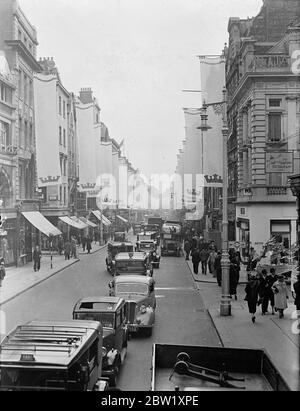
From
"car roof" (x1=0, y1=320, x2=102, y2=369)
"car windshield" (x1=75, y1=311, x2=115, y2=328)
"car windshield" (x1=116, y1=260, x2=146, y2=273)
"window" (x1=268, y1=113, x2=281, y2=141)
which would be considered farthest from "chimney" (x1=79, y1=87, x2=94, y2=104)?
"car roof" (x1=0, y1=320, x2=102, y2=369)

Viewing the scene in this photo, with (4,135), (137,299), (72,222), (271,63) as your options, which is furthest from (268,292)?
(72,222)

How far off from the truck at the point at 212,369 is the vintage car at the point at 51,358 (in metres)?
1.09

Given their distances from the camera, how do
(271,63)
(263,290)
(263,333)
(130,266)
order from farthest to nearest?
(271,63)
(130,266)
(263,290)
(263,333)

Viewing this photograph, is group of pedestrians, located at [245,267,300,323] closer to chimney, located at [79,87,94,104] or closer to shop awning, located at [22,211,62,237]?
shop awning, located at [22,211,62,237]

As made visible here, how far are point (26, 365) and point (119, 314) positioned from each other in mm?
5012

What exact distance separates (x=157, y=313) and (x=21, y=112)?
1955 cm

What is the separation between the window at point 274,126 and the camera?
29.8m

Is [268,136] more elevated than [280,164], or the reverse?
[268,136]

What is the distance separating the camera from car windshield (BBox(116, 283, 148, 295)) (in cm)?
1632

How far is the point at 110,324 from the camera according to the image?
1168 cm

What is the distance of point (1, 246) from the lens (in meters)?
29.9

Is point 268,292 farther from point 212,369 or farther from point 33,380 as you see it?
point 33,380

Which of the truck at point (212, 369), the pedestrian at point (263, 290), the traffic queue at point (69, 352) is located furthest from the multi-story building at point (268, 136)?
the truck at point (212, 369)

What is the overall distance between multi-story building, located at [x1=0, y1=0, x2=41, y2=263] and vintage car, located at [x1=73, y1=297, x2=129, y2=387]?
65.2 ft
